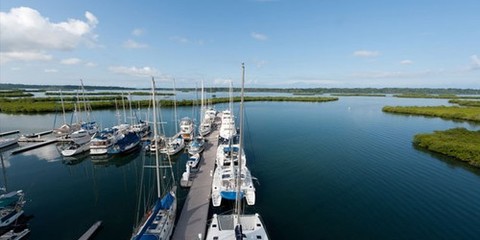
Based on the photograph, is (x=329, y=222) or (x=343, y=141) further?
(x=343, y=141)

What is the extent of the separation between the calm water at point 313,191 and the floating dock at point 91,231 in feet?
1.66

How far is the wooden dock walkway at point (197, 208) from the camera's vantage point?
50.2 ft

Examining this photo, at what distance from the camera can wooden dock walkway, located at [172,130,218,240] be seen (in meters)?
15.3

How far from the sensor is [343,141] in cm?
4138

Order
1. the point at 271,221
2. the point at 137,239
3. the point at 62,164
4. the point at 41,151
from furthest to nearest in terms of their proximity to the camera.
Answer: the point at 41,151 → the point at 62,164 → the point at 271,221 → the point at 137,239

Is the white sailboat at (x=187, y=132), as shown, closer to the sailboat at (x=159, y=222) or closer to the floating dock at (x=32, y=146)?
the floating dock at (x=32, y=146)

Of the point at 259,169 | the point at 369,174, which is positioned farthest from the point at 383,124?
the point at 259,169

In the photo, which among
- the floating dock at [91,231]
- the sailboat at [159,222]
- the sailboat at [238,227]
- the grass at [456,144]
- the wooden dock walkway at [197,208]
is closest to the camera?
the sailboat at [159,222]

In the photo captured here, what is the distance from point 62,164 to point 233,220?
2553 centimetres

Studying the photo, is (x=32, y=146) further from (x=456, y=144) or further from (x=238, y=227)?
(x=456, y=144)

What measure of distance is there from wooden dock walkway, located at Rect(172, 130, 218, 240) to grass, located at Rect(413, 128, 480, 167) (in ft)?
106

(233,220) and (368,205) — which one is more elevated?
(233,220)

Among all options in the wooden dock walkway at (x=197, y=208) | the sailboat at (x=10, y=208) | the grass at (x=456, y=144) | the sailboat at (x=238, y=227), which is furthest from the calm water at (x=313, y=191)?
the wooden dock walkway at (x=197, y=208)

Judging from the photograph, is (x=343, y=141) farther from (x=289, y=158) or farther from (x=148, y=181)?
(x=148, y=181)
